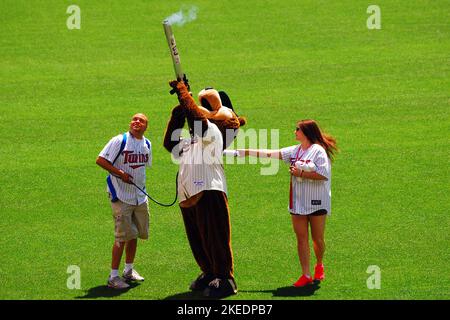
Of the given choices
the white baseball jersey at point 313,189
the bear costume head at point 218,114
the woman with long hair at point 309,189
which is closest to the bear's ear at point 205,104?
the bear costume head at point 218,114

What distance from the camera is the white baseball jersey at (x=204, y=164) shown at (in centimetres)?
939

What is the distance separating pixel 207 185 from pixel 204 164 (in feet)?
0.69

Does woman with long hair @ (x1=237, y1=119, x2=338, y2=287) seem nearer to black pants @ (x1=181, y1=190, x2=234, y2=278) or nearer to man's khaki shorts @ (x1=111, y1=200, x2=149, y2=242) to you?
black pants @ (x1=181, y1=190, x2=234, y2=278)

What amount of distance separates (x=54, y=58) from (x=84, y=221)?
715 centimetres

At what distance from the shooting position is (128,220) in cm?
992

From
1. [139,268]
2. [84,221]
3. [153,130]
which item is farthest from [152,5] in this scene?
[139,268]

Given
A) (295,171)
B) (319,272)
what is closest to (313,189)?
(295,171)

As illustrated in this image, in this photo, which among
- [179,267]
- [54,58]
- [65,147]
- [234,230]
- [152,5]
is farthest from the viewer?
[152,5]

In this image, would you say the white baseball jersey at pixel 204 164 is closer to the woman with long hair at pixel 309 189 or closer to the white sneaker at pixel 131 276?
the woman with long hair at pixel 309 189

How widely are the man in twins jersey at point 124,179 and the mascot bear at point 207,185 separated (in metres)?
0.55

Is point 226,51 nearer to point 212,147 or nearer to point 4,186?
point 4,186

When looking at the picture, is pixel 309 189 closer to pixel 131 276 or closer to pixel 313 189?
pixel 313 189

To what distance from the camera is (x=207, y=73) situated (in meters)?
17.6

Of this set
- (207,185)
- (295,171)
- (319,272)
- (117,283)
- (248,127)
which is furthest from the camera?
(248,127)
